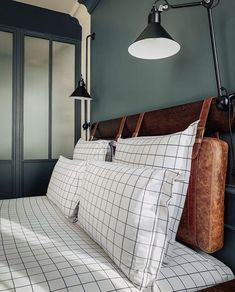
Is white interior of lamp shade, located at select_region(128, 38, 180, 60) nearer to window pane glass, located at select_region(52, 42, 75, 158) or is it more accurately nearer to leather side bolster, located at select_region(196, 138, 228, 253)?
leather side bolster, located at select_region(196, 138, 228, 253)

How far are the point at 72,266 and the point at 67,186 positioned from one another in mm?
774

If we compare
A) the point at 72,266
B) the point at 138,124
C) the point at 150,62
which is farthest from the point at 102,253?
the point at 150,62

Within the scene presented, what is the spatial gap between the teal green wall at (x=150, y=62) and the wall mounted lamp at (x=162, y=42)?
0.24 feet

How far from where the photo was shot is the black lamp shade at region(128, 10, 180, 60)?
3.62 ft

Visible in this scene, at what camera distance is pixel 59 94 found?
3021 mm

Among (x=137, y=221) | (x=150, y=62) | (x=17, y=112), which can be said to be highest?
(x=150, y=62)

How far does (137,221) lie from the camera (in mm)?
872

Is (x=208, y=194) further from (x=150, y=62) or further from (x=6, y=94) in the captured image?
(x=6, y=94)

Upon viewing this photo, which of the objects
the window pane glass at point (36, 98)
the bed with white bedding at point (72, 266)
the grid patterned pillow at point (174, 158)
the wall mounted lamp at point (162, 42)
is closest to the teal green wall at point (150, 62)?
the wall mounted lamp at point (162, 42)

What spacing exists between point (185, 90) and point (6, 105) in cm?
213

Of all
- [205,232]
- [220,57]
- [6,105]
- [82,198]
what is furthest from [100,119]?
[205,232]

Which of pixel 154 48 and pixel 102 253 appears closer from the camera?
pixel 102 253

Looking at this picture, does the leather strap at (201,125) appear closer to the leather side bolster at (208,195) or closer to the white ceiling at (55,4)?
the leather side bolster at (208,195)

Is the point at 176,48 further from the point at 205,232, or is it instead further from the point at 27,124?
the point at 27,124
